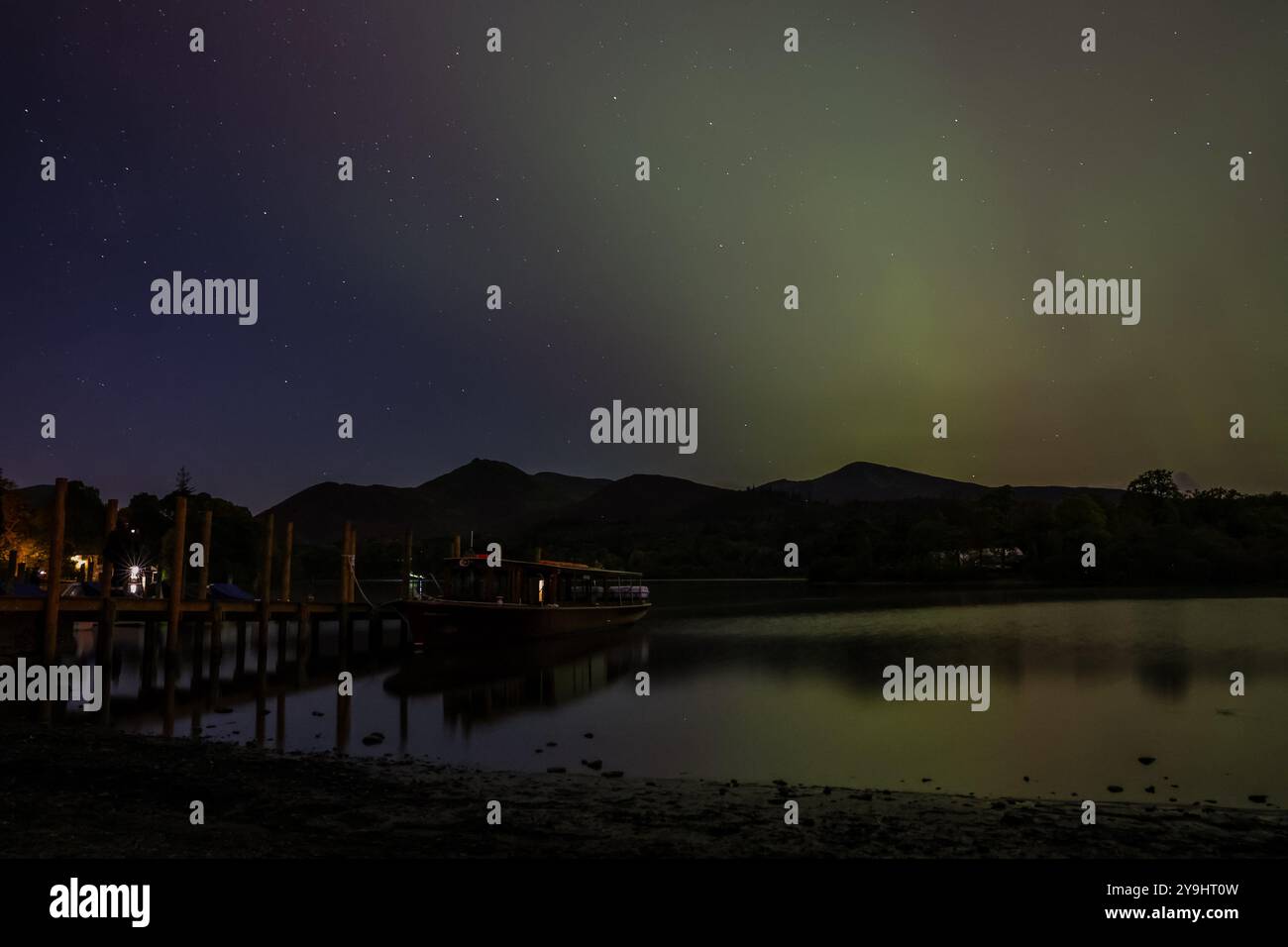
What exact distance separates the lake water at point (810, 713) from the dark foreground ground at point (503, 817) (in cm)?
455

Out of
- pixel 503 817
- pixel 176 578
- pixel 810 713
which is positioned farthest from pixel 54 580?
pixel 810 713

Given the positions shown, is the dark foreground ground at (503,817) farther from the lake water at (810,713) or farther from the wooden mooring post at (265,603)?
the wooden mooring post at (265,603)

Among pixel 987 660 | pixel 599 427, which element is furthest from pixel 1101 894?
pixel 987 660

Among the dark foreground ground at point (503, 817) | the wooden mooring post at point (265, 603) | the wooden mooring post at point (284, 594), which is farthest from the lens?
the wooden mooring post at point (284, 594)

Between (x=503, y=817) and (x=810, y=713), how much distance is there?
21456mm

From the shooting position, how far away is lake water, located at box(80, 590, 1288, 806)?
2364cm

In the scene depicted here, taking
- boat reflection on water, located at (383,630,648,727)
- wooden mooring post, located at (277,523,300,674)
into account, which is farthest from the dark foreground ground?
wooden mooring post, located at (277,523,300,674)

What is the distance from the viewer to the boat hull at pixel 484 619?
159 feet

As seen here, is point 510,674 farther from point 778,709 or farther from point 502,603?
point 778,709

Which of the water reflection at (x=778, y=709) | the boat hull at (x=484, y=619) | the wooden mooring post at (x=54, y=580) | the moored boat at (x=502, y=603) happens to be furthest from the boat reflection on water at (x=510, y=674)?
the wooden mooring post at (x=54, y=580)

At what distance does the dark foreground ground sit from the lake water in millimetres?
4554

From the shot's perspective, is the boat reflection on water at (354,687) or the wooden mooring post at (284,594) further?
the wooden mooring post at (284,594)

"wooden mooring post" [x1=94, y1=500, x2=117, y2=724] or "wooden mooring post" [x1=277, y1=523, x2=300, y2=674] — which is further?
"wooden mooring post" [x1=277, y1=523, x2=300, y2=674]

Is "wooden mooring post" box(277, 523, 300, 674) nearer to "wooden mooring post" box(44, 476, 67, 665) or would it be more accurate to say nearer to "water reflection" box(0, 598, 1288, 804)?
"water reflection" box(0, 598, 1288, 804)
